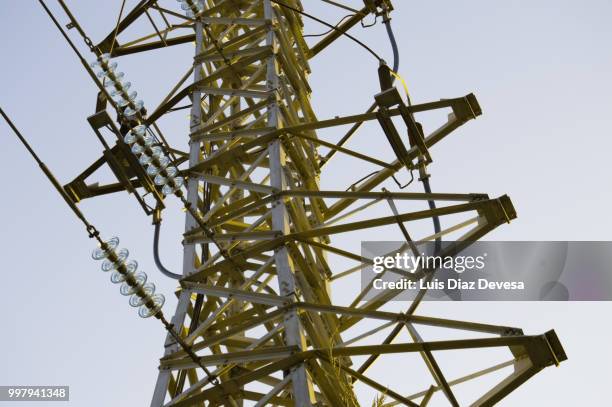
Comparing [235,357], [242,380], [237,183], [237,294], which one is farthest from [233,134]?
[242,380]

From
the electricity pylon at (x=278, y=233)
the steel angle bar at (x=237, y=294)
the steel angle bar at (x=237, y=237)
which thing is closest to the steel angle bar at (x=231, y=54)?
the electricity pylon at (x=278, y=233)

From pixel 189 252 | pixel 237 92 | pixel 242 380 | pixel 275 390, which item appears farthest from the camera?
pixel 237 92

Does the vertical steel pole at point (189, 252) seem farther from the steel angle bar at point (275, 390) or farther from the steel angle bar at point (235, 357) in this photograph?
the steel angle bar at point (275, 390)

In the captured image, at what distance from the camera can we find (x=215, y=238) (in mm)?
9281

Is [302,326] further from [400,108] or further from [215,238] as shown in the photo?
[400,108]

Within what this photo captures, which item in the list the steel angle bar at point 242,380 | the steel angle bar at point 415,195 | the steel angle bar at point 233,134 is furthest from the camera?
the steel angle bar at point 233,134

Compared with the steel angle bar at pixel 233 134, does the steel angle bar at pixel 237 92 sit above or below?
above

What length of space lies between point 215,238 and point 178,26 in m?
6.92

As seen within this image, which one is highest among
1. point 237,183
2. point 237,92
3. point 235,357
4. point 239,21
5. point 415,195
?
point 239,21

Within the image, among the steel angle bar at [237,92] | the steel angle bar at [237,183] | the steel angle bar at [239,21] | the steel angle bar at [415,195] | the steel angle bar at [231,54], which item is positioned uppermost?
the steel angle bar at [239,21]

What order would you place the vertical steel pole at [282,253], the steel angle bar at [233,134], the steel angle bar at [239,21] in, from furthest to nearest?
the steel angle bar at [239,21]
the steel angle bar at [233,134]
the vertical steel pole at [282,253]

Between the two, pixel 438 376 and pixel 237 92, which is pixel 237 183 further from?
pixel 438 376

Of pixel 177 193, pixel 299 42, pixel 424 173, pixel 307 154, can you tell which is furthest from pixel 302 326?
pixel 299 42

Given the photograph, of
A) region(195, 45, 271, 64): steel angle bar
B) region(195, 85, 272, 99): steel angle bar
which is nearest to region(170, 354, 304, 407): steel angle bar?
region(195, 85, 272, 99): steel angle bar
